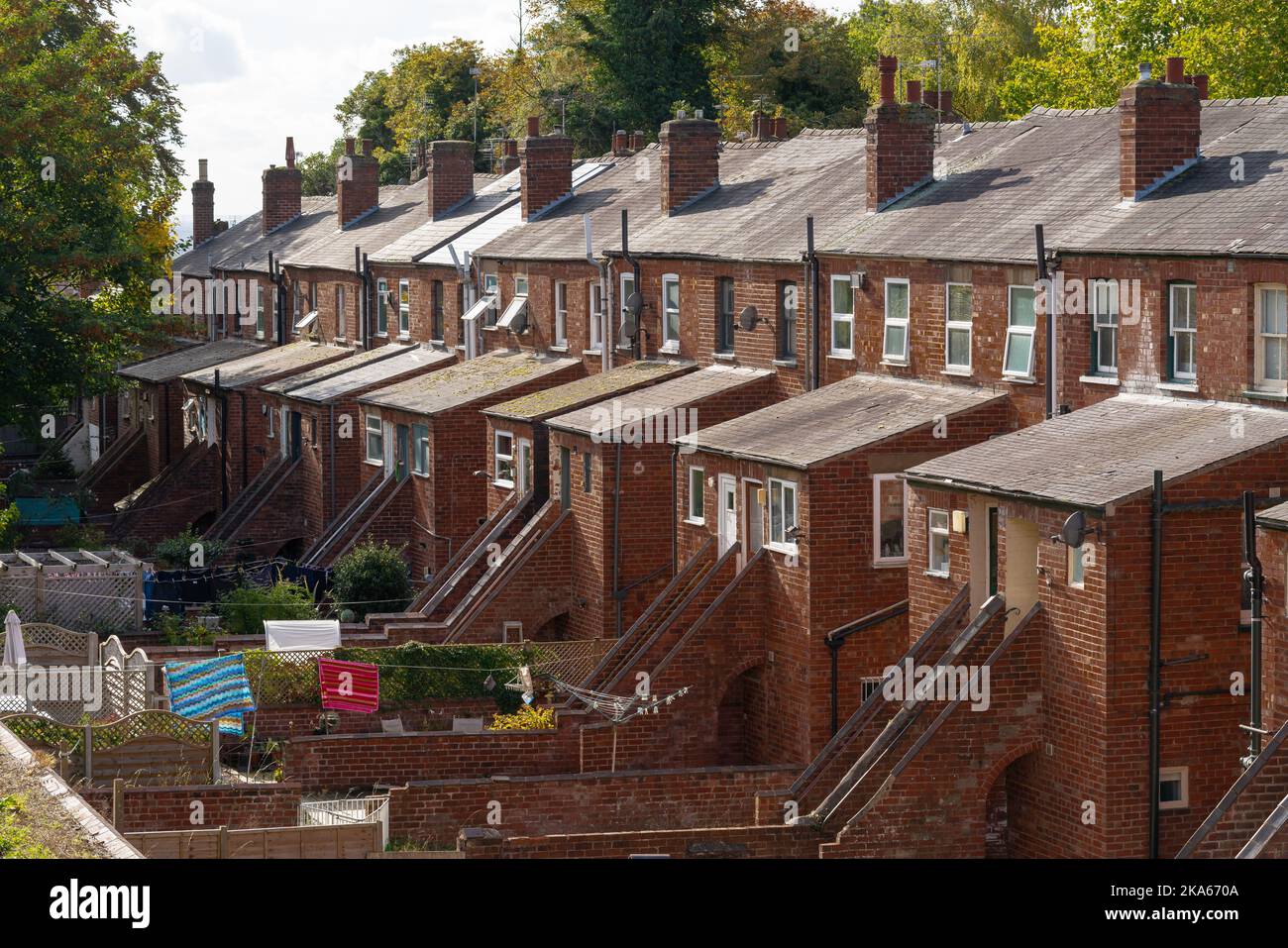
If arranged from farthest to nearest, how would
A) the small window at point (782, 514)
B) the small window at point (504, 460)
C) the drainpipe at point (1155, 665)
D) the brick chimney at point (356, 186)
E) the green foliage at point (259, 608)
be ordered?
1. the brick chimney at point (356, 186)
2. the small window at point (504, 460)
3. the green foliage at point (259, 608)
4. the small window at point (782, 514)
5. the drainpipe at point (1155, 665)

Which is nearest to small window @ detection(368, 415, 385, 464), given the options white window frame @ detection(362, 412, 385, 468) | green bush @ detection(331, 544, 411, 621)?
white window frame @ detection(362, 412, 385, 468)

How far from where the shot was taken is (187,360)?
6362cm

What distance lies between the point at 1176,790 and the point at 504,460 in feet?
63.7

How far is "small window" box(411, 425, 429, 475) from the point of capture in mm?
43094

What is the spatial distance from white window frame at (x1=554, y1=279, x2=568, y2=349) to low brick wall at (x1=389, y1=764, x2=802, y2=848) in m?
17.4

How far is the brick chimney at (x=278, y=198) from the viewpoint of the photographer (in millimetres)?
67000

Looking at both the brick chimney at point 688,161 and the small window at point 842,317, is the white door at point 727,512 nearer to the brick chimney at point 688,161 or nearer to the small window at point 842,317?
the small window at point 842,317

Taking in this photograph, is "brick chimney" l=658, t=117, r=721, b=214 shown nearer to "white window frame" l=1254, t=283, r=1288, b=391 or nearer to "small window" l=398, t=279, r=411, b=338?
"small window" l=398, t=279, r=411, b=338

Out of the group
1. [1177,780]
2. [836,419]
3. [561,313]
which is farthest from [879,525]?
[561,313]

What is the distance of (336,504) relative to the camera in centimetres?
4791

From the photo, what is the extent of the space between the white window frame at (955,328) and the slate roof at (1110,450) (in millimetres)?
3117

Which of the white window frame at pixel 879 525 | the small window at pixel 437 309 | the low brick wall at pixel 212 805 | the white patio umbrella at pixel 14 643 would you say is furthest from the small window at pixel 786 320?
the small window at pixel 437 309

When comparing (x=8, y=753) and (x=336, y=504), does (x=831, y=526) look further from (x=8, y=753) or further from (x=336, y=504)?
(x=336, y=504)
